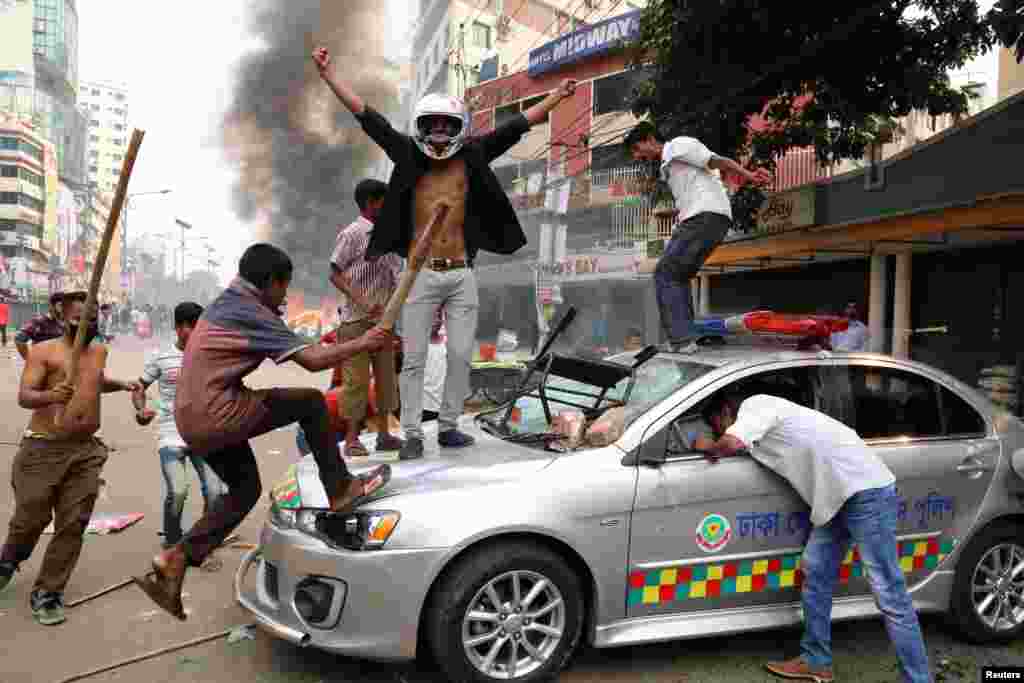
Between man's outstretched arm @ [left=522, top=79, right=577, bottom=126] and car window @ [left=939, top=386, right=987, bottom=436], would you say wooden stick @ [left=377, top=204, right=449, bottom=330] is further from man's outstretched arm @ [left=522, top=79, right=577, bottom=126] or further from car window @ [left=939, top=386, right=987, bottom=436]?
car window @ [left=939, top=386, right=987, bottom=436]

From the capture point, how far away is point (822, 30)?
26.0ft

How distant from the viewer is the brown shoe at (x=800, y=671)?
3.86 m

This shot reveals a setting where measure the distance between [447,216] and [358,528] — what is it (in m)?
1.75

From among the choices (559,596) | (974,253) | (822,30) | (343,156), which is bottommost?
(559,596)

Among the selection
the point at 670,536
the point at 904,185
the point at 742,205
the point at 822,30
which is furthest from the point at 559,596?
the point at 904,185

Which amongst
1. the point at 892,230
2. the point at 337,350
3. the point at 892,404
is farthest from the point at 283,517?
the point at 892,230

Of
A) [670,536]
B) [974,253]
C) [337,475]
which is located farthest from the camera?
[974,253]

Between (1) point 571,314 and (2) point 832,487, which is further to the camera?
(1) point 571,314

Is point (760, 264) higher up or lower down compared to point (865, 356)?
higher up

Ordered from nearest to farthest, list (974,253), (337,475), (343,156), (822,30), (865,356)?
(337,475) < (865,356) < (822,30) < (974,253) < (343,156)

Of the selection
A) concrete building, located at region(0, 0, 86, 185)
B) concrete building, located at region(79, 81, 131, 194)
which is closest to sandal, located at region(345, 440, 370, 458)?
concrete building, located at region(0, 0, 86, 185)

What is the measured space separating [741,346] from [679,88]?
14.2ft

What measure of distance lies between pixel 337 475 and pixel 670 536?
1521 millimetres

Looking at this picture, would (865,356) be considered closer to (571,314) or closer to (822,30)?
(571,314)
